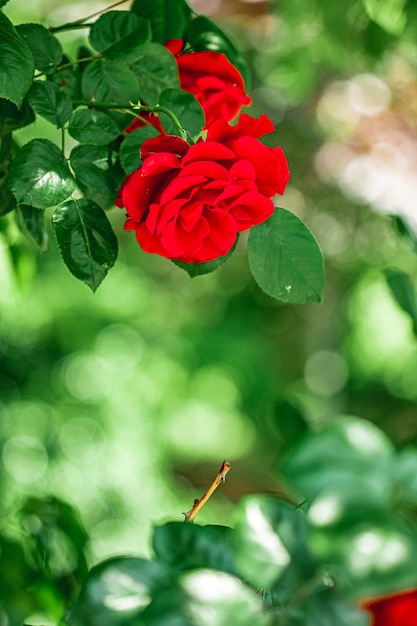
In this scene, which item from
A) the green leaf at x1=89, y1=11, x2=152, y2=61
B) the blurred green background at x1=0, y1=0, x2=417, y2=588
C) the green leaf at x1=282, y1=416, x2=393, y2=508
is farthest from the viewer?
the blurred green background at x1=0, y1=0, x2=417, y2=588

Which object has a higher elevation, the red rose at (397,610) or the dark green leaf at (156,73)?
the dark green leaf at (156,73)

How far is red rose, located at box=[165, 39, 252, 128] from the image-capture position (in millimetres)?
554

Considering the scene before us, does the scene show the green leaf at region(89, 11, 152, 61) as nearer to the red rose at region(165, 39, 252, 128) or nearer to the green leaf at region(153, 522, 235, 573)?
the red rose at region(165, 39, 252, 128)

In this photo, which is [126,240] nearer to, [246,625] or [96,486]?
[96,486]

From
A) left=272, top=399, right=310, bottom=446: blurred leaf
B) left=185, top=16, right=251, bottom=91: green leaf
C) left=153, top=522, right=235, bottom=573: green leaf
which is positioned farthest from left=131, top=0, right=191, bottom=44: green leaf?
left=153, top=522, right=235, bottom=573: green leaf

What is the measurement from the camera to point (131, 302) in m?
3.00

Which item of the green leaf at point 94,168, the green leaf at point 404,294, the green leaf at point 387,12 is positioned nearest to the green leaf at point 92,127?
the green leaf at point 94,168

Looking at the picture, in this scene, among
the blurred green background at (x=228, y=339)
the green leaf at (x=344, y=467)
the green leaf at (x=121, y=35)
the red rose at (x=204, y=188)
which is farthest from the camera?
the blurred green background at (x=228, y=339)

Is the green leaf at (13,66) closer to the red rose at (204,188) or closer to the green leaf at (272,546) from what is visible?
the red rose at (204,188)

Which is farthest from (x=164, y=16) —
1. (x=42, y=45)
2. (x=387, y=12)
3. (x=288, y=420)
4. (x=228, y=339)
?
(x=228, y=339)

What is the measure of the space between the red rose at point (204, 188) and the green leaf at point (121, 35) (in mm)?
130

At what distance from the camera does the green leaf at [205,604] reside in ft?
0.90

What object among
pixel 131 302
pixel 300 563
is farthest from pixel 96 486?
pixel 300 563

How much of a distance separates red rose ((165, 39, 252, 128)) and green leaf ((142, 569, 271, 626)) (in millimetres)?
372
